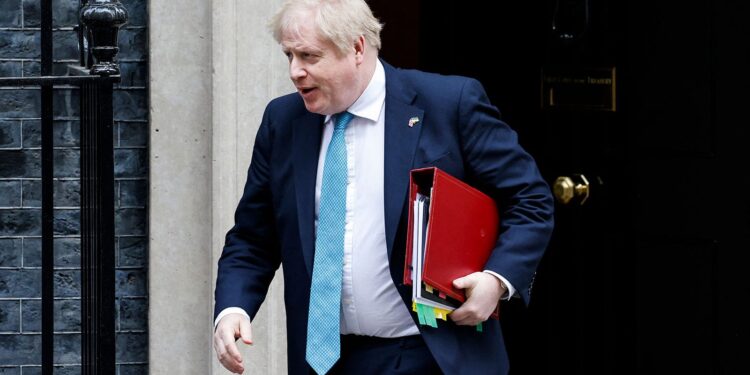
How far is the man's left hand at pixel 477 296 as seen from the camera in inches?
136

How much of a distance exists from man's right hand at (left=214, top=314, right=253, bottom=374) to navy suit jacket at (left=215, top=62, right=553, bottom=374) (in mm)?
71

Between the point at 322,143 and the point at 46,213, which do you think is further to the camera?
the point at 46,213

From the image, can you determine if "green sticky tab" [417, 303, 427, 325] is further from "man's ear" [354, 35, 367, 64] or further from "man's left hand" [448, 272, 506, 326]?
"man's ear" [354, 35, 367, 64]

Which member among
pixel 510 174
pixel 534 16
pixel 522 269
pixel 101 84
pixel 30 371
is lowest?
pixel 30 371

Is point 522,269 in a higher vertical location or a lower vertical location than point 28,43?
lower

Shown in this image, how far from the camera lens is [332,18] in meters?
3.44

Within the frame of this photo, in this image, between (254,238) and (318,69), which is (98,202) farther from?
(318,69)

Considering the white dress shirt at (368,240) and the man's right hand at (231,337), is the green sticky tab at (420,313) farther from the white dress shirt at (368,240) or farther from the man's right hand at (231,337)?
the man's right hand at (231,337)

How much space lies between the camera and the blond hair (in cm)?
344

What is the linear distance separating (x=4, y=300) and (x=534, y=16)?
2.28 meters

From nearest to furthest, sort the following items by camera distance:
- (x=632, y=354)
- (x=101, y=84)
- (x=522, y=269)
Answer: (x=522, y=269)
(x=101, y=84)
(x=632, y=354)

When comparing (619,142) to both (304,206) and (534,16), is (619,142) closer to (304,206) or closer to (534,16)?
(534,16)

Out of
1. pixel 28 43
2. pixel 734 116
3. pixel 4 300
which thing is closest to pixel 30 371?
pixel 4 300

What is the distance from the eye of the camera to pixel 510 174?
3574 millimetres
